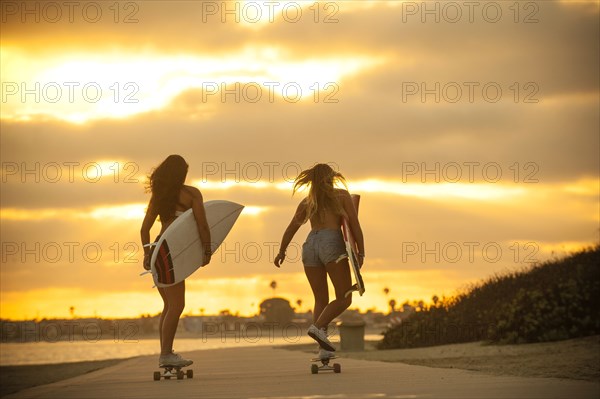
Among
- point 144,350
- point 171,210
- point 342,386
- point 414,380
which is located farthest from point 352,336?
point 144,350

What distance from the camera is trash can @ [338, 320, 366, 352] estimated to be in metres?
23.1

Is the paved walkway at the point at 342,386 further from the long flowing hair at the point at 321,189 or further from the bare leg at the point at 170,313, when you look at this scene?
the long flowing hair at the point at 321,189

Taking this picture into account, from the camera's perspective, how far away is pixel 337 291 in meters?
10.8

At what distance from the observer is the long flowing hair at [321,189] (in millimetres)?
10828

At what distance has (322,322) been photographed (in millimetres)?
10641

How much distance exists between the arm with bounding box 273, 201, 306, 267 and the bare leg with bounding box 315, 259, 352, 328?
636 mm

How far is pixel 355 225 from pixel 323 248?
44cm

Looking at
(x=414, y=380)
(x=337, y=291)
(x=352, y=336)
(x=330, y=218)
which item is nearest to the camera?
(x=414, y=380)

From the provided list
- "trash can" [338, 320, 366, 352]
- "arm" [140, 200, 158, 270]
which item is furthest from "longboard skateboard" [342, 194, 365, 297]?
"trash can" [338, 320, 366, 352]

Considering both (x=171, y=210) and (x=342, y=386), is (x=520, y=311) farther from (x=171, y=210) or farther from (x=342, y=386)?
(x=342, y=386)

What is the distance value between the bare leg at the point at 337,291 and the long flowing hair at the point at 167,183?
184 centimetres

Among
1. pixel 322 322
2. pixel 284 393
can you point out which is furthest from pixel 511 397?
pixel 322 322

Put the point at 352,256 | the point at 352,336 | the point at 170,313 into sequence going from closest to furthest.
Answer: the point at 170,313 < the point at 352,256 < the point at 352,336

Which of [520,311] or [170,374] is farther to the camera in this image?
[520,311]
